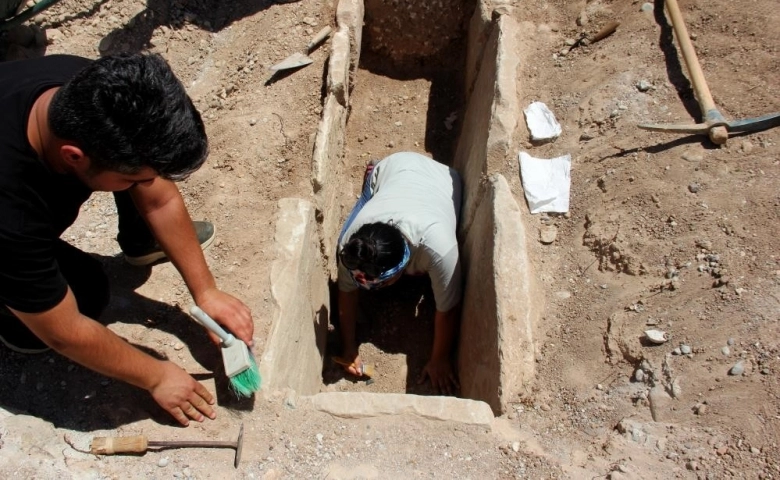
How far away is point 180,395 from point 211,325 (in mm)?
348

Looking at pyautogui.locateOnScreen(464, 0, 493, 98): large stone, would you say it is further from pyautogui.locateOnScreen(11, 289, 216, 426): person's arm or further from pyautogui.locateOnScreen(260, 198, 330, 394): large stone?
pyautogui.locateOnScreen(11, 289, 216, 426): person's arm

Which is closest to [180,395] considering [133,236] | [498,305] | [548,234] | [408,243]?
[133,236]

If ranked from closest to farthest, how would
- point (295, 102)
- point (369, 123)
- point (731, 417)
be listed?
point (731, 417) < point (295, 102) < point (369, 123)

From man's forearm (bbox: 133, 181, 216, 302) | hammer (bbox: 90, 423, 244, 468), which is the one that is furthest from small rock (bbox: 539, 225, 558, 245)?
hammer (bbox: 90, 423, 244, 468)

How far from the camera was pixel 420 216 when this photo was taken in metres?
3.11

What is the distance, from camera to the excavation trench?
9.38 ft

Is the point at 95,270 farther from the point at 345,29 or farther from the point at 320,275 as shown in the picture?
the point at 345,29

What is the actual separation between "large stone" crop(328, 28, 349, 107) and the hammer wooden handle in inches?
96.0

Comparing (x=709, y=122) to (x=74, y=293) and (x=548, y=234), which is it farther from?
(x=74, y=293)

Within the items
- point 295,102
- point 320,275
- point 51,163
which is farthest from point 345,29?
point 51,163

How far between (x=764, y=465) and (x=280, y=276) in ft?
7.10

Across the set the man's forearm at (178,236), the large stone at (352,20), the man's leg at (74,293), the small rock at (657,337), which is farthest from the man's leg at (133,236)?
the small rock at (657,337)

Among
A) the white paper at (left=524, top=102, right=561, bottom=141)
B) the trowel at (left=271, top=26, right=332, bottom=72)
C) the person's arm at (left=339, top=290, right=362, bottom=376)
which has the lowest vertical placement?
the person's arm at (left=339, top=290, right=362, bottom=376)

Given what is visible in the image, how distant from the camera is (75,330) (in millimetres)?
1915
